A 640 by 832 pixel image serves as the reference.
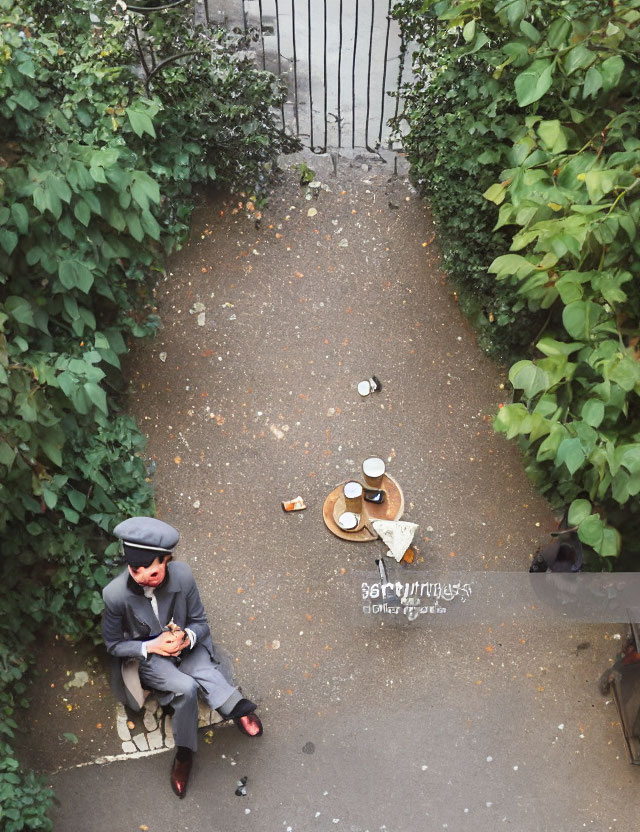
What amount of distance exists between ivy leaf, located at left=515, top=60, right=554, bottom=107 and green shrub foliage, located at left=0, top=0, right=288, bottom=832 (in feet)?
6.26

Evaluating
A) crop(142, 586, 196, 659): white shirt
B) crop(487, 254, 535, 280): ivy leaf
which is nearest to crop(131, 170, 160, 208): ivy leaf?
crop(487, 254, 535, 280): ivy leaf

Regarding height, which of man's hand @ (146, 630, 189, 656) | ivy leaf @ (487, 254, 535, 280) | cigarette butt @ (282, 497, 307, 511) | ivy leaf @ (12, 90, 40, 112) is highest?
ivy leaf @ (12, 90, 40, 112)

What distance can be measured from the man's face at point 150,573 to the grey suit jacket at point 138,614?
4.6 inches

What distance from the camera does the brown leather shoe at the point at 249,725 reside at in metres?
4.83

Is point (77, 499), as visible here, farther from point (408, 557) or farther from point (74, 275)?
point (408, 557)

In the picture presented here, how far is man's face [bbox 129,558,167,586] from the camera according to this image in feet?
13.6

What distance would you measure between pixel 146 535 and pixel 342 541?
1.79m

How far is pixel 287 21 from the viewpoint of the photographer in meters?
8.01

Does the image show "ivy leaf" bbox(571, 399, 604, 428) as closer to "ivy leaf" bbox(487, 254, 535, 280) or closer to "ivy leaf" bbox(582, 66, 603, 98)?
"ivy leaf" bbox(487, 254, 535, 280)

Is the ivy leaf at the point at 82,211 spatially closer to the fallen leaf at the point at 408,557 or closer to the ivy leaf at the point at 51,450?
the ivy leaf at the point at 51,450

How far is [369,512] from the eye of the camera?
17.8 feet

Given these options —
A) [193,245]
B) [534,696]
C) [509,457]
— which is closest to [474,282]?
[509,457]

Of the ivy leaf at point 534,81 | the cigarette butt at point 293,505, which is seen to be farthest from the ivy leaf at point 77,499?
the ivy leaf at point 534,81

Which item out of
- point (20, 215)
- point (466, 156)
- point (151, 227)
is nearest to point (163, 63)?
point (151, 227)
